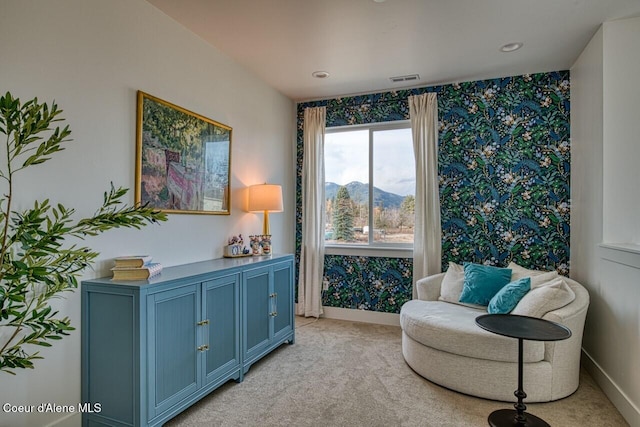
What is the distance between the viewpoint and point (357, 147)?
14.3 feet

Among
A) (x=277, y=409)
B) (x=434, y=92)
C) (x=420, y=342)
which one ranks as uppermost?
(x=434, y=92)

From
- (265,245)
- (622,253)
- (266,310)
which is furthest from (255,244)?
(622,253)

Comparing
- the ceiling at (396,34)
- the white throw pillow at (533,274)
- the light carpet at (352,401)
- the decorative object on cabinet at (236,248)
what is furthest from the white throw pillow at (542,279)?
the decorative object on cabinet at (236,248)

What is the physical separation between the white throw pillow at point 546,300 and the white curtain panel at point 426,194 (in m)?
1.25

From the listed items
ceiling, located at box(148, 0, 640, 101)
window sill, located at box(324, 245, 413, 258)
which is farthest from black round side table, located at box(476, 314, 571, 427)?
ceiling, located at box(148, 0, 640, 101)

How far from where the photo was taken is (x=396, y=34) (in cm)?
284

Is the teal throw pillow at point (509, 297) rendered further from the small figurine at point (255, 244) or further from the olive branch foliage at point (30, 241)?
the olive branch foliage at point (30, 241)

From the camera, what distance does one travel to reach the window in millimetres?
4125

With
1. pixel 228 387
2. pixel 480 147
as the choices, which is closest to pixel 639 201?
pixel 480 147

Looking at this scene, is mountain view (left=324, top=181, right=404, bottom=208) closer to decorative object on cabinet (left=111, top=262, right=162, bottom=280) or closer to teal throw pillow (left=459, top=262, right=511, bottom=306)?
teal throw pillow (left=459, top=262, right=511, bottom=306)

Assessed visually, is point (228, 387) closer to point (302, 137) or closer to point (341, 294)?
point (341, 294)

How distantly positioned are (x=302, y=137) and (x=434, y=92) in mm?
1612

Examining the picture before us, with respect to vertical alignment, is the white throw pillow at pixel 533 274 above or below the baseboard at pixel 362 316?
above

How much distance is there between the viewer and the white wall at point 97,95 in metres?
1.78
